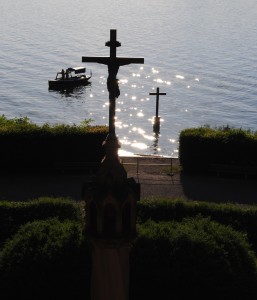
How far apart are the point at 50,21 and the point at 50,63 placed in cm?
4460

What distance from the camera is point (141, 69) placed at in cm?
9962

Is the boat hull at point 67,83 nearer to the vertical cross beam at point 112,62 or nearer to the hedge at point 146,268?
the hedge at point 146,268

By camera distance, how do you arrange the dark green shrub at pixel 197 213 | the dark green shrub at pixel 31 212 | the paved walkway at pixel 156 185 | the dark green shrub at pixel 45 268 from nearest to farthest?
the dark green shrub at pixel 45 268
the dark green shrub at pixel 31 212
the dark green shrub at pixel 197 213
the paved walkway at pixel 156 185


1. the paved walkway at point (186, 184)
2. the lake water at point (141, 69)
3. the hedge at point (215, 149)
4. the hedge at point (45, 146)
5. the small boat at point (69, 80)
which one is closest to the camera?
the paved walkway at point (186, 184)

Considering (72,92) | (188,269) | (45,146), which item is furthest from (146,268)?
(72,92)

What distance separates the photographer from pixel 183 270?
600 inches

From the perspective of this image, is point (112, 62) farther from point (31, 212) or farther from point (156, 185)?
point (156, 185)

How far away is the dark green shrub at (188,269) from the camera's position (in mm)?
15086

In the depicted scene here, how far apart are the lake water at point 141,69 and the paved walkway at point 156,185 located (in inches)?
1196

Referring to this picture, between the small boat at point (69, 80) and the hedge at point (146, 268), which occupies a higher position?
the small boat at point (69, 80)

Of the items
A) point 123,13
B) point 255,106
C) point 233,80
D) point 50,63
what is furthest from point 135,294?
point 123,13

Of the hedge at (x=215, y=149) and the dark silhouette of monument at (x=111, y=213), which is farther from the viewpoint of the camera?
the hedge at (x=215, y=149)

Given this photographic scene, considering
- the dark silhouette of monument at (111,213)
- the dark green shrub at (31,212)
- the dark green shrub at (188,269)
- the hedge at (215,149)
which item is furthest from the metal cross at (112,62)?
the hedge at (215,149)

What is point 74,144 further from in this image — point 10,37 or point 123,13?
point 123,13
